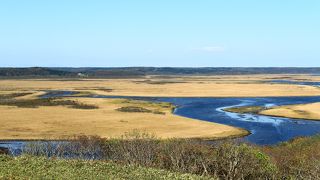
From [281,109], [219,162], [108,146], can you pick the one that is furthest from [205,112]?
[219,162]

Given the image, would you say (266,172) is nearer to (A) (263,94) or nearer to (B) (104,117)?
(B) (104,117)

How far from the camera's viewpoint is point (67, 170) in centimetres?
2339

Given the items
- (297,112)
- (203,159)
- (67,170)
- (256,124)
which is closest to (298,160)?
(203,159)

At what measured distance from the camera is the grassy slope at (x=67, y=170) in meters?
21.4

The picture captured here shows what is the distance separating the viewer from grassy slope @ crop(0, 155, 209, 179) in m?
21.4

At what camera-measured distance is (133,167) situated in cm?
2583

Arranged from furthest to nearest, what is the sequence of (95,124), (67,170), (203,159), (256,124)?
(256,124) < (95,124) < (203,159) < (67,170)

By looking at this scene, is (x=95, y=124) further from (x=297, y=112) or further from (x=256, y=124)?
(x=297, y=112)

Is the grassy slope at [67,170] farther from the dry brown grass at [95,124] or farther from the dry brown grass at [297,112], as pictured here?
the dry brown grass at [297,112]

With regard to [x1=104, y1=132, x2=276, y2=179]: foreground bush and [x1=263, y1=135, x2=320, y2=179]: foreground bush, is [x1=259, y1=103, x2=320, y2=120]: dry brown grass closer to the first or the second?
[x1=263, y1=135, x2=320, y2=179]: foreground bush

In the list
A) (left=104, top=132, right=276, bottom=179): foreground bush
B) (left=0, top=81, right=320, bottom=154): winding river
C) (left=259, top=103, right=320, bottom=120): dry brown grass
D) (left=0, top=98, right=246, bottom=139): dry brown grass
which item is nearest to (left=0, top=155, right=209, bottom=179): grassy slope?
(left=104, top=132, right=276, bottom=179): foreground bush

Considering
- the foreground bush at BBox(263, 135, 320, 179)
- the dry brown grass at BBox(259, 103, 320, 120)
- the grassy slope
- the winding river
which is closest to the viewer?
the grassy slope

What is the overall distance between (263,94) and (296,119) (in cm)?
5367

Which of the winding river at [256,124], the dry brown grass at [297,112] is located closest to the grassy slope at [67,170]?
the winding river at [256,124]
